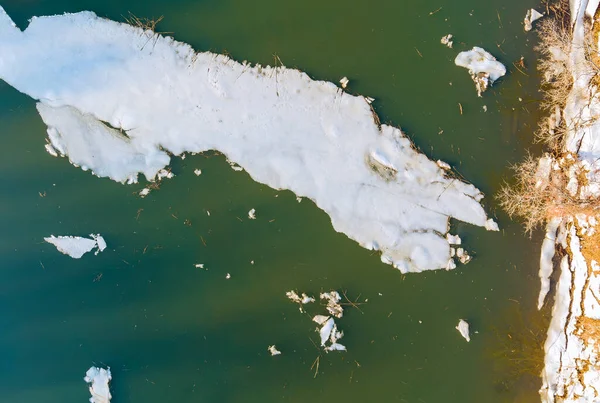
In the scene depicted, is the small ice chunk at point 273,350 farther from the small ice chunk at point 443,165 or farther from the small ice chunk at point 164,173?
the small ice chunk at point 443,165

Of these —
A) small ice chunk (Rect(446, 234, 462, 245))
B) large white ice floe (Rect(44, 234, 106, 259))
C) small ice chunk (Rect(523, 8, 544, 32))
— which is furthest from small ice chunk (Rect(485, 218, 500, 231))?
large white ice floe (Rect(44, 234, 106, 259))

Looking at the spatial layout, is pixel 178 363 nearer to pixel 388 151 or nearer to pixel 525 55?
pixel 388 151

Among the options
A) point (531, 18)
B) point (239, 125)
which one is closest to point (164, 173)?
point (239, 125)

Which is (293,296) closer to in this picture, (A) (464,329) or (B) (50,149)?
(A) (464,329)

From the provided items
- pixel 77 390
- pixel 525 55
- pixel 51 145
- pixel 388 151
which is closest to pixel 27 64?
pixel 51 145

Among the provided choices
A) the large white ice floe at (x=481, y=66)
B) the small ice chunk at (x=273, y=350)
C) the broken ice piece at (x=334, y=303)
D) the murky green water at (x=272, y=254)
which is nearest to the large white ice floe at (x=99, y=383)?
the murky green water at (x=272, y=254)

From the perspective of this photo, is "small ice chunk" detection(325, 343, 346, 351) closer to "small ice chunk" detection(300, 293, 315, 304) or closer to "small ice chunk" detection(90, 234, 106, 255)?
"small ice chunk" detection(300, 293, 315, 304)
